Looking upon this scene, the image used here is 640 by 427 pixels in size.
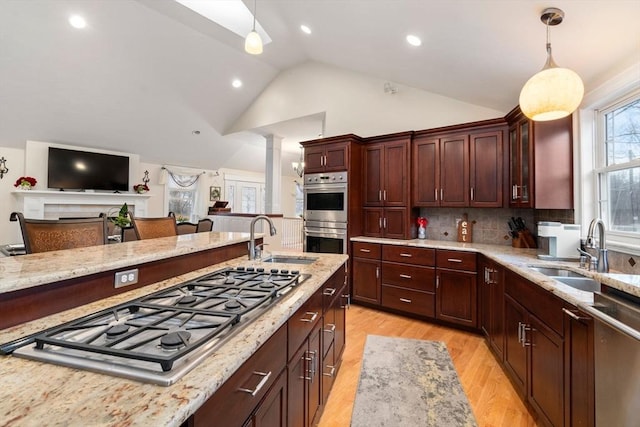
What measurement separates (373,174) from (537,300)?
99.0 inches

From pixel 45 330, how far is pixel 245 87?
596 centimetres

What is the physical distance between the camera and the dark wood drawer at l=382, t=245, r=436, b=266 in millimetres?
3260

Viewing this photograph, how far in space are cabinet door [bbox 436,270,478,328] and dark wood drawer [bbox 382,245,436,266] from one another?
0.58 feet

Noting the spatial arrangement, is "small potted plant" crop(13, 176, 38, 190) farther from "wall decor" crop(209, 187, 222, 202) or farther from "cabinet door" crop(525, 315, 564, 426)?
"cabinet door" crop(525, 315, 564, 426)

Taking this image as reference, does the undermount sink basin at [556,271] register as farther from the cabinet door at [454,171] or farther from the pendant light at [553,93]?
the cabinet door at [454,171]

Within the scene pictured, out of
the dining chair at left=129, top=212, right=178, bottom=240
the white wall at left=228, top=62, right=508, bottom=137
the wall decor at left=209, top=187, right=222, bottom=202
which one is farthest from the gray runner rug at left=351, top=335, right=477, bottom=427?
the wall decor at left=209, top=187, right=222, bottom=202

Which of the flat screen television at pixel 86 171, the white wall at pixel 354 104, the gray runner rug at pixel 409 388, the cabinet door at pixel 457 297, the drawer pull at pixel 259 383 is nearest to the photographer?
the drawer pull at pixel 259 383

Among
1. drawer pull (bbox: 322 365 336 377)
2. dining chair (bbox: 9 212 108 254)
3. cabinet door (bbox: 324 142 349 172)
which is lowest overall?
drawer pull (bbox: 322 365 336 377)

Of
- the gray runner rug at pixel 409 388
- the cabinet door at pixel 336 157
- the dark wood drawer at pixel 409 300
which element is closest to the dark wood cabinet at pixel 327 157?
the cabinet door at pixel 336 157

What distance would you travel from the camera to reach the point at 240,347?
2.70ft

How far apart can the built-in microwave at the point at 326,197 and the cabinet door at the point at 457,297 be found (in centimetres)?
140

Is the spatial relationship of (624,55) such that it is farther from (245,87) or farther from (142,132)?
(142,132)

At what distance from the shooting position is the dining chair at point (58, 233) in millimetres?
1900

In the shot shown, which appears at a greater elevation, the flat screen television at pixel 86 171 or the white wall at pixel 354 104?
the white wall at pixel 354 104
